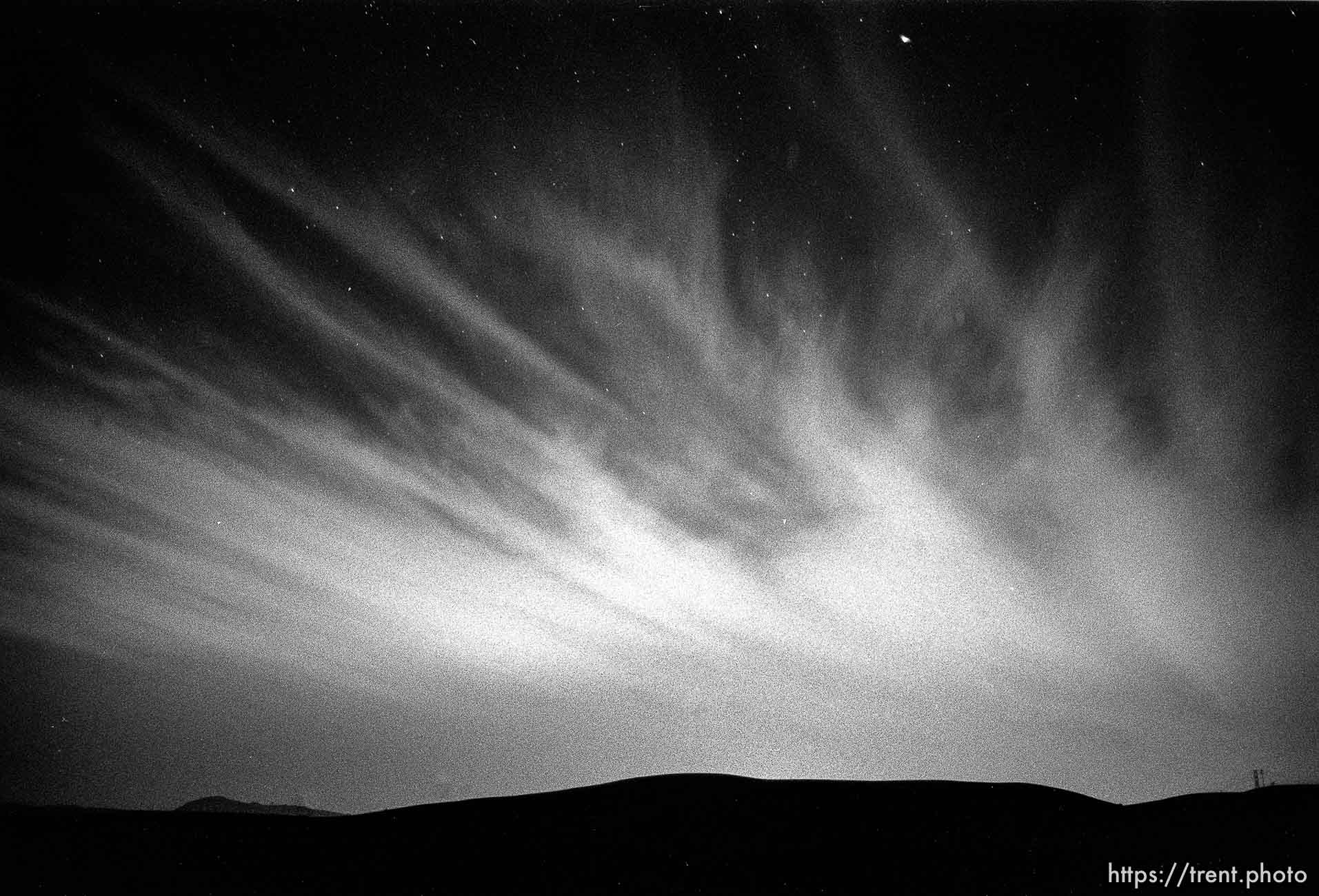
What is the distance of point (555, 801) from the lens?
21.1 feet

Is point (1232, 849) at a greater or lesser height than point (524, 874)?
greater

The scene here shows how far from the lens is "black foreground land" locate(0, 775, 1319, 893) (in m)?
4.58

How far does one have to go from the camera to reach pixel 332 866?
16.0 ft

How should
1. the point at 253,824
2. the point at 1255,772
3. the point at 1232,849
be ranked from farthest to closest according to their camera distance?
the point at 1255,772 → the point at 253,824 → the point at 1232,849

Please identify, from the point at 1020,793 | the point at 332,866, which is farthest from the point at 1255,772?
the point at 332,866

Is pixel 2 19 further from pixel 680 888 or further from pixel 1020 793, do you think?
pixel 1020 793

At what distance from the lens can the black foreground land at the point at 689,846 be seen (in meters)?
4.58

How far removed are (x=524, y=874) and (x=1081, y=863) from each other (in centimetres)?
373

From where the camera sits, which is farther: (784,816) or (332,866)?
(784,816)

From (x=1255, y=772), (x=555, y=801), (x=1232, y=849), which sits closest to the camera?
(x=1232, y=849)

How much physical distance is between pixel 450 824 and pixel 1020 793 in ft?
17.4

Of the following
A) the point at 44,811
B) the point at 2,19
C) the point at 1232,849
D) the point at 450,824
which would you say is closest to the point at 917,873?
the point at 1232,849

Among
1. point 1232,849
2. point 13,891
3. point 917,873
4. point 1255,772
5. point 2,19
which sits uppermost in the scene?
point 2,19

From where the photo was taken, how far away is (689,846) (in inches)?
205
